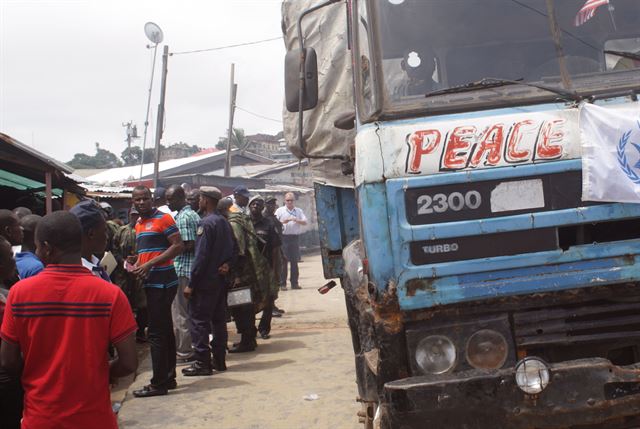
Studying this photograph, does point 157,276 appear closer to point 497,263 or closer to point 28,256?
point 28,256

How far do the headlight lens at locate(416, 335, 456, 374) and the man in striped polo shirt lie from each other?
3.42 metres

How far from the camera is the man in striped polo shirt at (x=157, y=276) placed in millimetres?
6387

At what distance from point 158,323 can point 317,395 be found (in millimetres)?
1508

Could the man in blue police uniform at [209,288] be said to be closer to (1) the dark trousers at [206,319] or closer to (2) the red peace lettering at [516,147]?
(1) the dark trousers at [206,319]

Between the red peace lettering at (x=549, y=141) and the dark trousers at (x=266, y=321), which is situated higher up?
the red peace lettering at (x=549, y=141)

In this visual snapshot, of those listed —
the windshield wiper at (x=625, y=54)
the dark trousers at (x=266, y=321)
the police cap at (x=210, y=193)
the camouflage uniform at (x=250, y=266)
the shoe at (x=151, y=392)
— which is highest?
the windshield wiper at (x=625, y=54)

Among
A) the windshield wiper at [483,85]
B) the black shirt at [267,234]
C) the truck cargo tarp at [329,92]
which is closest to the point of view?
the windshield wiper at [483,85]

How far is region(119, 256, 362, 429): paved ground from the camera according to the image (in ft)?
18.7

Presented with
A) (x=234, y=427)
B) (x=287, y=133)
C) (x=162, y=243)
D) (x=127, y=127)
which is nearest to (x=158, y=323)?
(x=162, y=243)

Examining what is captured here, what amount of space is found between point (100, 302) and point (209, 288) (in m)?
4.17

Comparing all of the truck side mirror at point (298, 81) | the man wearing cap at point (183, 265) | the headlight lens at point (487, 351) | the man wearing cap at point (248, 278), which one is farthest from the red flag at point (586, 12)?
the man wearing cap at point (248, 278)

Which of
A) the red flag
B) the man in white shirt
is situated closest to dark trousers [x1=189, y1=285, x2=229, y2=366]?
the red flag

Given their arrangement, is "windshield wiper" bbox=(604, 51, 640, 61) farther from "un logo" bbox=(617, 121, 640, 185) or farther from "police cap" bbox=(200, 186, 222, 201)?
"police cap" bbox=(200, 186, 222, 201)

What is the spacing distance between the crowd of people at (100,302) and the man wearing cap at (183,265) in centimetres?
1
